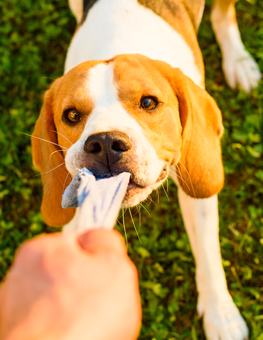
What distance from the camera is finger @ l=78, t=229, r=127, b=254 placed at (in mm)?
806

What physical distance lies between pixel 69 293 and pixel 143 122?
1.46 m

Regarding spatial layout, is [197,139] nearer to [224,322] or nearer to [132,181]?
[132,181]

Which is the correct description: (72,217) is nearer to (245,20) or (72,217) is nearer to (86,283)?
(86,283)

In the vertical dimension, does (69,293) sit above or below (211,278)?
above

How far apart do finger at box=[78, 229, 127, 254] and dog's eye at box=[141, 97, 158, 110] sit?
138 cm

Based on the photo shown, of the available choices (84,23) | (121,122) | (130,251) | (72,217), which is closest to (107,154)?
(121,122)

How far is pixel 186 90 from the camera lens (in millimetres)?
2289

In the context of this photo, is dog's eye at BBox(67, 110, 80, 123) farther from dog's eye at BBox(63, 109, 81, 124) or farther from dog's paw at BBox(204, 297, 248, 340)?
dog's paw at BBox(204, 297, 248, 340)

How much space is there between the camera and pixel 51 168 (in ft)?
8.10

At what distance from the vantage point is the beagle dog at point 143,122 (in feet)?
6.11

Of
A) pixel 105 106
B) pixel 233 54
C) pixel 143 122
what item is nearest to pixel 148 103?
pixel 143 122

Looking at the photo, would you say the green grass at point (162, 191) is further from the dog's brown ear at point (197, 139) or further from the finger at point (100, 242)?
the finger at point (100, 242)

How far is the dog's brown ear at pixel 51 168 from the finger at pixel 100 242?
60.2 inches

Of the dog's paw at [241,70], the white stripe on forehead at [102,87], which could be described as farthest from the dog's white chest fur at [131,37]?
the dog's paw at [241,70]
